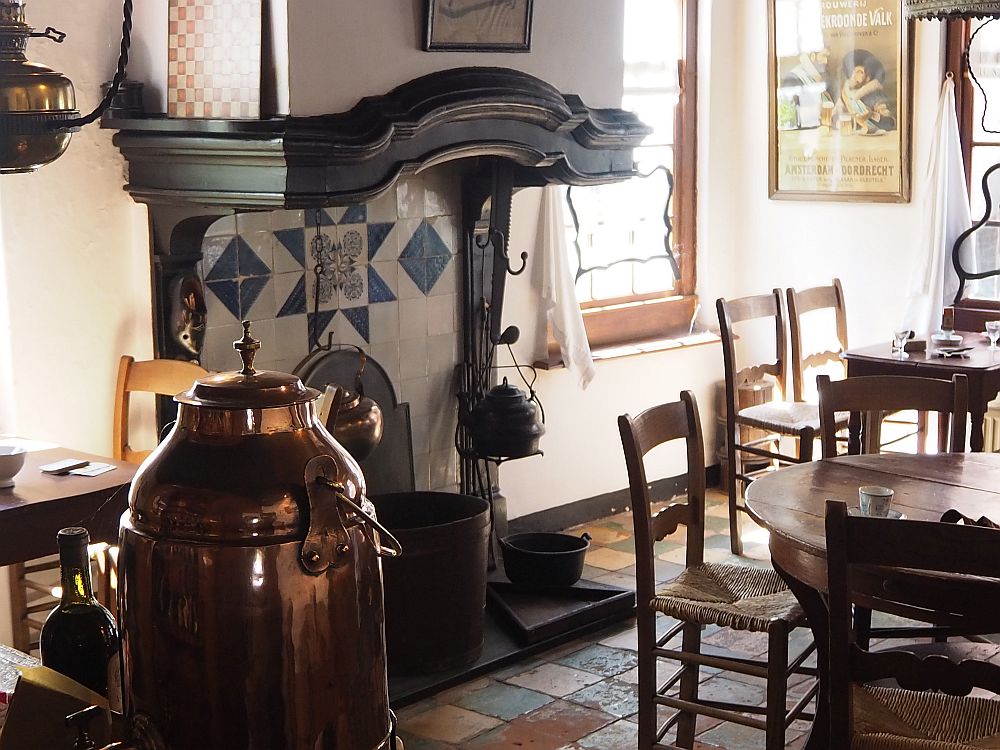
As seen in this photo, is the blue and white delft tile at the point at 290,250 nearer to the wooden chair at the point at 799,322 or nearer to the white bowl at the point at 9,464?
the white bowl at the point at 9,464

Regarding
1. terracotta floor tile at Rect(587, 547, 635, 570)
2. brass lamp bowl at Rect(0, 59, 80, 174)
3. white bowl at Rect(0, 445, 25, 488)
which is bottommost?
terracotta floor tile at Rect(587, 547, 635, 570)

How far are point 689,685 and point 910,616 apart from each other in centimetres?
81

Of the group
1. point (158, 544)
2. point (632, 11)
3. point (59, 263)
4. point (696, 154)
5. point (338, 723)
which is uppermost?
point (632, 11)

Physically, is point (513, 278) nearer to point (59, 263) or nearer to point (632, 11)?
point (632, 11)

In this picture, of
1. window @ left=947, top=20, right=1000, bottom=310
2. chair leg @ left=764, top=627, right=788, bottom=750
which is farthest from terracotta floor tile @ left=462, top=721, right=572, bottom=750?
window @ left=947, top=20, right=1000, bottom=310

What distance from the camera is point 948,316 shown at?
5.09 metres

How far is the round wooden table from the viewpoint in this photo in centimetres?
290

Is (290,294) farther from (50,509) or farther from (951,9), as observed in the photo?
(951,9)

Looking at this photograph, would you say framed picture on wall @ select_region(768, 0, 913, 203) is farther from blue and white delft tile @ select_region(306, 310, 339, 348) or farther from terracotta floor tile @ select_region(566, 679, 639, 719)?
terracotta floor tile @ select_region(566, 679, 639, 719)

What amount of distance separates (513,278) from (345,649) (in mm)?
3831

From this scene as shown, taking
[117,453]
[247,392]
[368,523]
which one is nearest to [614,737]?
[117,453]

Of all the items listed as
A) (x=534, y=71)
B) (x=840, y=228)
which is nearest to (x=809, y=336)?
(x=840, y=228)

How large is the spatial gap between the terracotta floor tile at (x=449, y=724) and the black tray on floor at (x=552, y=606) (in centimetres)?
50

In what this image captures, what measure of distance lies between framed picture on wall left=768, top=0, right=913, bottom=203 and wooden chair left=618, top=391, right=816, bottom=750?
9.17ft
